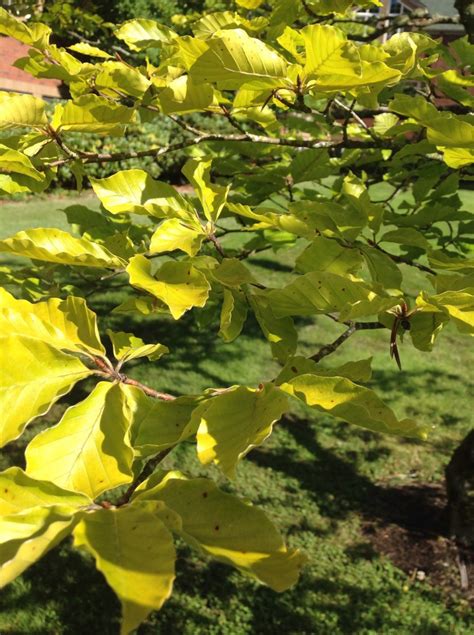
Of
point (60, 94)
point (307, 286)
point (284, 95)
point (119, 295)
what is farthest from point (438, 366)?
point (60, 94)

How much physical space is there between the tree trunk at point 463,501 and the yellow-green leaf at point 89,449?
12.3ft

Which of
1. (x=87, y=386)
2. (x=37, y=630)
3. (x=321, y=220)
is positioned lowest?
(x=87, y=386)

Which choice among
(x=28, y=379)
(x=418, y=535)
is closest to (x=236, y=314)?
(x=28, y=379)

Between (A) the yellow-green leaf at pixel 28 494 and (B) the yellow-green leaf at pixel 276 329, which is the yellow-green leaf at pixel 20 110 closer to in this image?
(B) the yellow-green leaf at pixel 276 329

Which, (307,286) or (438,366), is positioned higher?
(307,286)

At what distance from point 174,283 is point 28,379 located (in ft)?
1.37

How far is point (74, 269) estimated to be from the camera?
210cm

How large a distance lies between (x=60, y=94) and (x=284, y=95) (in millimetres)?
19217

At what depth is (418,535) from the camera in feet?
14.7

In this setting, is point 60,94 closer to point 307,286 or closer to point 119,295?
point 119,295

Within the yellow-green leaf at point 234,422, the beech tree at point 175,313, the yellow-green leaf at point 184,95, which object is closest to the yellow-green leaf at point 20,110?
the beech tree at point 175,313

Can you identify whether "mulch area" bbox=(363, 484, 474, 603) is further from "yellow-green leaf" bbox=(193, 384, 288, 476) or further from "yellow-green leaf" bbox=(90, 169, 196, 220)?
"yellow-green leaf" bbox=(193, 384, 288, 476)

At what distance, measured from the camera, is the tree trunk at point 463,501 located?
14.2 feet

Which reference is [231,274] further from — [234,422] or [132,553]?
[132,553]
